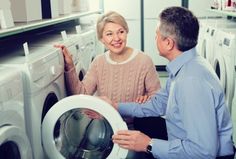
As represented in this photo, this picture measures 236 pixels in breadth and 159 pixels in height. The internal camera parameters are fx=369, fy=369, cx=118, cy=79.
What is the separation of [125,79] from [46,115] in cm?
67

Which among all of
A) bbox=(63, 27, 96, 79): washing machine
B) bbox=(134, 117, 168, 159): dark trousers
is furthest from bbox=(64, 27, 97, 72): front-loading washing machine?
bbox=(134, 117, 168, 159): dark trousers

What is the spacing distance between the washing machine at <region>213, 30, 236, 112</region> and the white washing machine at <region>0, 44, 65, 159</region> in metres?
1.34

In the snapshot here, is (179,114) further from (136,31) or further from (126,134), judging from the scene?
(136,31)

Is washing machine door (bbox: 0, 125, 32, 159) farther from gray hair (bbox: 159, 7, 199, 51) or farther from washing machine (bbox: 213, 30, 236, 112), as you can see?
washing machine (bbox: 213, 30, 236, 112)

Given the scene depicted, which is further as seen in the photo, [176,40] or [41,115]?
[41,115]

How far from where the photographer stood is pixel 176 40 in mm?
1643

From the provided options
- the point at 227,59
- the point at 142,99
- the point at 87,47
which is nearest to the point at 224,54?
the point at 227,59

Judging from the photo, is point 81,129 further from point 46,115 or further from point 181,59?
point 181,59

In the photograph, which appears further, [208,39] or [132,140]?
[208,39]

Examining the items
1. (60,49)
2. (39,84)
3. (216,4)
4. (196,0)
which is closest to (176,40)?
(39,84)

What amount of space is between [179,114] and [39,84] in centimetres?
75

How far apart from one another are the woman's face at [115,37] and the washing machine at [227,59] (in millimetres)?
906

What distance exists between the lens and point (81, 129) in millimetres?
2340

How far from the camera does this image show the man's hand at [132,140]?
66.1 inches
